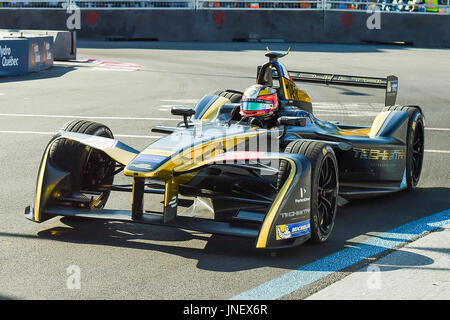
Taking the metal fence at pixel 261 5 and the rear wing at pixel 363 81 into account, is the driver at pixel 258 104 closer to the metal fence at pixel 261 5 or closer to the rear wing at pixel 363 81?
the rear wing at pixel 363 81

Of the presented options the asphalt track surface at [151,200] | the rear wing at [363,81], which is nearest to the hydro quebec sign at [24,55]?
the asphalt track surface at [151,200]

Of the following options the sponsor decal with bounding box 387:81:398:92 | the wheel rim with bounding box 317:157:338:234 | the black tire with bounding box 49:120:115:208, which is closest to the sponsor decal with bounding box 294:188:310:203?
the wheel rim with bounding box 317:157:338:234

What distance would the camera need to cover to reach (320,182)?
7242 millimetres

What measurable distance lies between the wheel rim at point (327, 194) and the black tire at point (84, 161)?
2.17 m

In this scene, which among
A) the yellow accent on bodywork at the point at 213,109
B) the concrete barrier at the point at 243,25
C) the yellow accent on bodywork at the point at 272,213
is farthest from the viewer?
the concrete barrier at the point at 243,25

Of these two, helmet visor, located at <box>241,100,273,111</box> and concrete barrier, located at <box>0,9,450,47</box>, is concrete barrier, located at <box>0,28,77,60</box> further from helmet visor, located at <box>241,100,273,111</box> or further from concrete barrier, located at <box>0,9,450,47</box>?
helmet visor, located at <box>241,100,273,111</box>

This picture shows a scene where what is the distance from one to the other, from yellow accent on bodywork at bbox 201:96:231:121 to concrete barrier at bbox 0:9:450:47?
72.7ft

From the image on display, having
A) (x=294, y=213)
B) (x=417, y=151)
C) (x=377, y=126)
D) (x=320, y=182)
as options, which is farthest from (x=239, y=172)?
(x=417, y=151)

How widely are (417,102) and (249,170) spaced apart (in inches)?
423

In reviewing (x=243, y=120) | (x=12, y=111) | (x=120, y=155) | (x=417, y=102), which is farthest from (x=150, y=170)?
(x=417, y=102)

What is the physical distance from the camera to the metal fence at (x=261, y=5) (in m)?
31.4

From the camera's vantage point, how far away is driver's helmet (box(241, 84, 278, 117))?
28.2 ft
